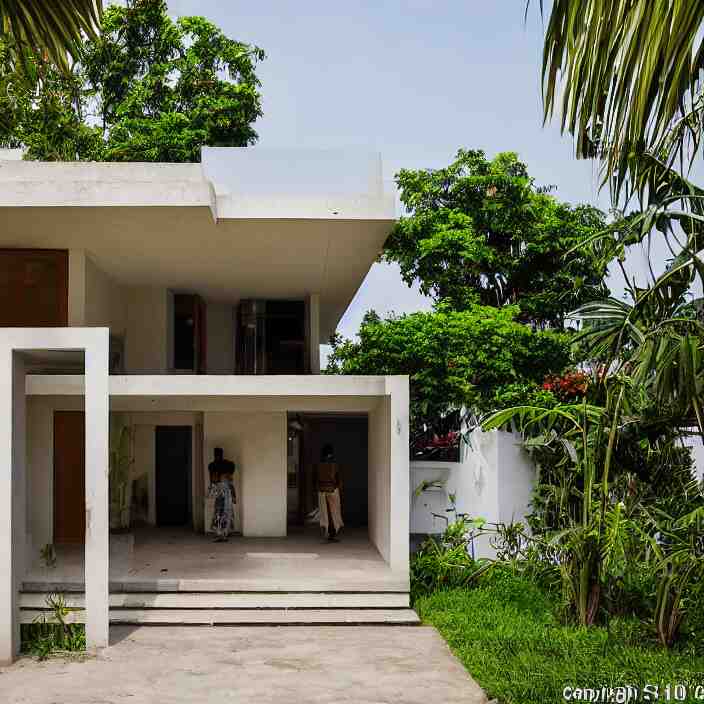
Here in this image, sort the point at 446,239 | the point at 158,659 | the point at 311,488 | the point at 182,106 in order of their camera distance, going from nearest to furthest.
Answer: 1. the point at 158,659
2. the point at 311,488
3. the point at 446,239
4. the point at 182,106

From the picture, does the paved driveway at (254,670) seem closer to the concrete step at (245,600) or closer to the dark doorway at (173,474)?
the concrete step at (245,600)

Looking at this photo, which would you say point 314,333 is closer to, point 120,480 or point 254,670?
point 120,480

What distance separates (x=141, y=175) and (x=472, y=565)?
6.67 meters

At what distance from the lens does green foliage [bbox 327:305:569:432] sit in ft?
65.6

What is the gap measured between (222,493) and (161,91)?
51.5ft

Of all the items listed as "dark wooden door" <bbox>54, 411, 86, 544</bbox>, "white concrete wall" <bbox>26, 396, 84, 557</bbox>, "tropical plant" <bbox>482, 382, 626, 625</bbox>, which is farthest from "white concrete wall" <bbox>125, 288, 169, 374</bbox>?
"tropical plant" <bbox>482, 382, 626, 625</bbox>

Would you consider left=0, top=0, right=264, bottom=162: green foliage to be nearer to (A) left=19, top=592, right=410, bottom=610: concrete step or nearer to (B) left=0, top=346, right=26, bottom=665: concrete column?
(A) left=19, top=592, right=410, bottom=610: concrete step

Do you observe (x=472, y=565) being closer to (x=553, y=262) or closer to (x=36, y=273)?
(x=36, y=273)

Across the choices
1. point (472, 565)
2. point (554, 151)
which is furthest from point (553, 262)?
point (472, 565)

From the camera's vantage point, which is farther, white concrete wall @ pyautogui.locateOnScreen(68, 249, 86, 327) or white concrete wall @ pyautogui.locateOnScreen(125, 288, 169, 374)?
white concrete wall @ pyautogui.locateOnScreen(125, 288, 169, 374)

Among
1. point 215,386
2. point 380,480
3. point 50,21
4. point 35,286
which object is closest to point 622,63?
point 50,21

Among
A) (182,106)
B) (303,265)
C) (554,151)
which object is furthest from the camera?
(554,151)

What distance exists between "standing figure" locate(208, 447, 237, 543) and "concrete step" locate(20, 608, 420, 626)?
3.91 meters

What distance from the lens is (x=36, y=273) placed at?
1347 centimetres
